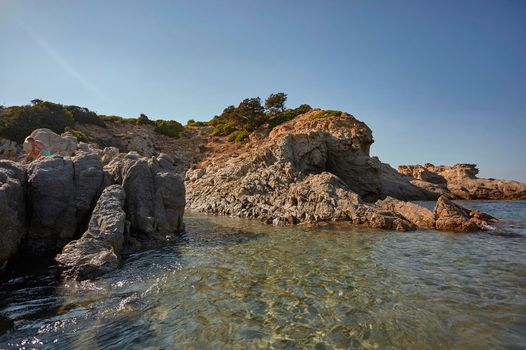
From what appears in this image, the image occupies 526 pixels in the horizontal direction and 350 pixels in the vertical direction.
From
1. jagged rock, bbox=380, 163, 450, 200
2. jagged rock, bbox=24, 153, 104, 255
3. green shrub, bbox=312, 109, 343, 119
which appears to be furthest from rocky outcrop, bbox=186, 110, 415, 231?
jagged rock, bbox=380, 163, 450, 200

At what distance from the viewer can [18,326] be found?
6785 mm

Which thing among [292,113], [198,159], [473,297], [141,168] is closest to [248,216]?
[141,168]

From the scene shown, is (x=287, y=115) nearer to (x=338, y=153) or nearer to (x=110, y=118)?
(x=338, y=153)

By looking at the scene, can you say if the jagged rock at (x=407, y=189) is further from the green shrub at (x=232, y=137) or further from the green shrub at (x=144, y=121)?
the green shrub at (x=144, y=121)

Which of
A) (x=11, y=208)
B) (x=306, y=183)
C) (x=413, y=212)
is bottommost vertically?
(x=413, y=212)

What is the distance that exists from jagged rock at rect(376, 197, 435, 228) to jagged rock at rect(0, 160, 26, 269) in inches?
762

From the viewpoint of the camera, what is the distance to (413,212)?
20312 millimetres

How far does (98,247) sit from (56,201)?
11.8 ft

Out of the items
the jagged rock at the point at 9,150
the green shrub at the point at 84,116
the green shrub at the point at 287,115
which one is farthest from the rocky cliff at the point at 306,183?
the green shrub at the point at 84,116

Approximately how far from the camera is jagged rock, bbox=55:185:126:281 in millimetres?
9797

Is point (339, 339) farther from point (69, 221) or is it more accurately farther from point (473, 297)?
point (69, 221)

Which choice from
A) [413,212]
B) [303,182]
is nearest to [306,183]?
[303,182]

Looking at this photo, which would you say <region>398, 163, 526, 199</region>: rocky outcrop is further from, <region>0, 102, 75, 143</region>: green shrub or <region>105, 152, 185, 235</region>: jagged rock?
<region>0, 102, 75, 143</region>: green shrub

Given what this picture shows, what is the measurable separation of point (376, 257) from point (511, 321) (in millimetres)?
5348
